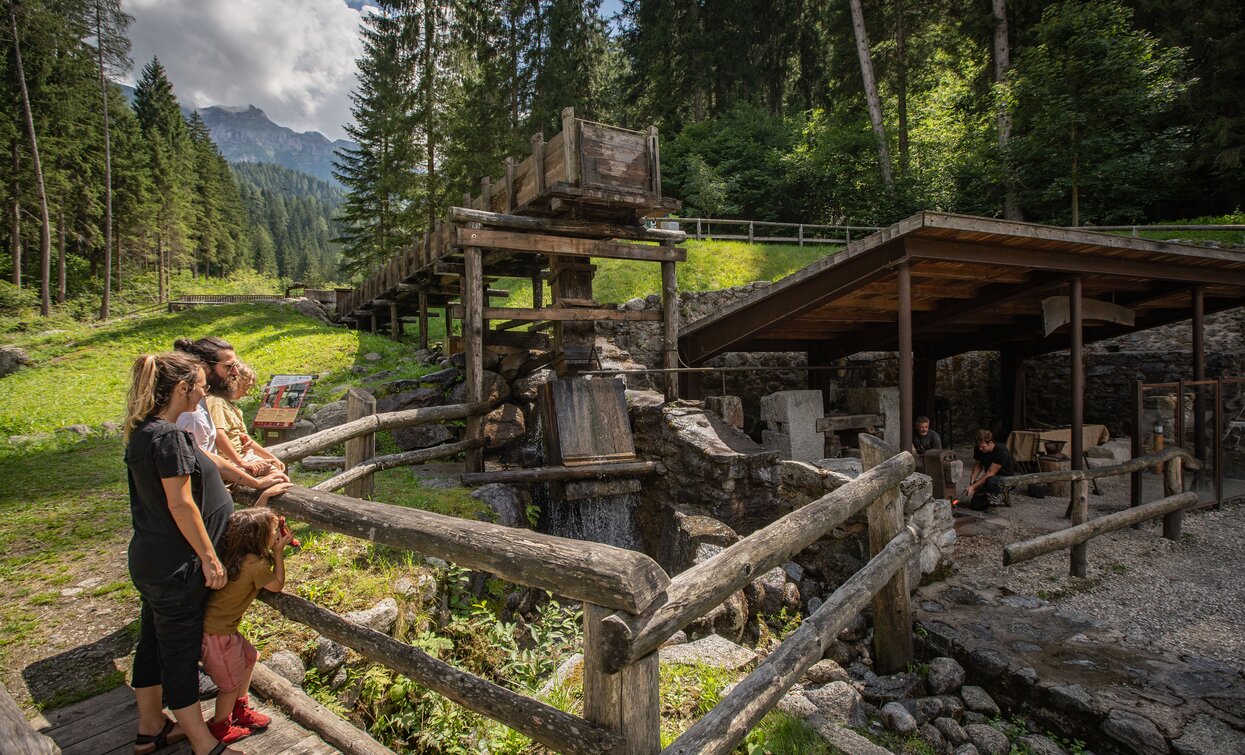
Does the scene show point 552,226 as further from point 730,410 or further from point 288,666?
point 288,666

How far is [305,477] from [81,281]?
116ft

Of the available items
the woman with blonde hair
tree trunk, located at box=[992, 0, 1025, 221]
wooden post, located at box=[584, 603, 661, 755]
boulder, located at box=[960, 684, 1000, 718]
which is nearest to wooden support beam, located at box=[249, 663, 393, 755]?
the woman with blonde hair

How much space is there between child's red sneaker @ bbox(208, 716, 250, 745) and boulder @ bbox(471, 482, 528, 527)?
3.72 meters

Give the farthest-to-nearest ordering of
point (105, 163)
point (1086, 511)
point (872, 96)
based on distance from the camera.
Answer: point (105, 163) → point (872, 96) → point (1086, 511)

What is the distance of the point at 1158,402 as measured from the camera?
33.5ft

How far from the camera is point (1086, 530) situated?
628cm

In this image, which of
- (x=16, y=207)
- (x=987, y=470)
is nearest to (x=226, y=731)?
(x=987, y=470)

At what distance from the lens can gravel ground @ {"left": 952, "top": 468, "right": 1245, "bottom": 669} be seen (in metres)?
5.04

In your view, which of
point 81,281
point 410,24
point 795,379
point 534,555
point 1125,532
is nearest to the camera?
point 534,555

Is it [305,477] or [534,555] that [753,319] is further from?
[534,555]

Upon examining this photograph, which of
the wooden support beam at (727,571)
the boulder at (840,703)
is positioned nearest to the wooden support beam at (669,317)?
the wooden support beam at (727,571)

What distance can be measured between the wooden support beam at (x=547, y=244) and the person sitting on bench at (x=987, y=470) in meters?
5.07

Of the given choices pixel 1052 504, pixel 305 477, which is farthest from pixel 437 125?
pixel 1052 504

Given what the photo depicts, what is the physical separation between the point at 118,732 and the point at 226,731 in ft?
1.85
